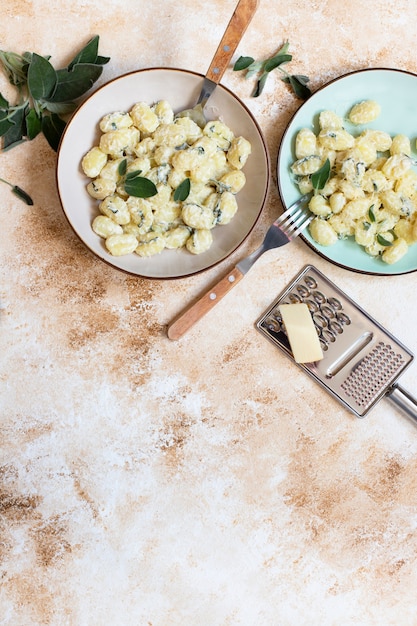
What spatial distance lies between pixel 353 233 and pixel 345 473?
20.8 inches

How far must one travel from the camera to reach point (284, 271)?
124 centimetres

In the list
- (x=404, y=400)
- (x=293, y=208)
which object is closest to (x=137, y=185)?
(x=293, y=208)

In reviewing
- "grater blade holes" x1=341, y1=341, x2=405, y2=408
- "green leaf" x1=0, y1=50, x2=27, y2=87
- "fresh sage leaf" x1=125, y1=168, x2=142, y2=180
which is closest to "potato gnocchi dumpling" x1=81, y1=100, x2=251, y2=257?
"fresh sage leaf" x1=125, y1=168, x2=142, y2=180

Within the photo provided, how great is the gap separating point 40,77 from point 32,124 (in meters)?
0.09

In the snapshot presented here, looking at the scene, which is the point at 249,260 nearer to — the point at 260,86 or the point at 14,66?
the point at 260,86

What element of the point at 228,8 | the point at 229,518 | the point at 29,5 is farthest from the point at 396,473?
the point at 29,5

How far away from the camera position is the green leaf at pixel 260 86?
120cm

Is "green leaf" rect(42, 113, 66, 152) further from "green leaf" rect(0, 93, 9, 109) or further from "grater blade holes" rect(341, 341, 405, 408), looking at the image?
"grater blade holes" rect(341, 341, 405, 408)

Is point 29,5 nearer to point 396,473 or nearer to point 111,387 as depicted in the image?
point 111,387

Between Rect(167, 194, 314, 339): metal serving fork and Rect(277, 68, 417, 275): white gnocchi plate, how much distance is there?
22mm

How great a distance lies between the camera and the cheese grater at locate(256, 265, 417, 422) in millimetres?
1221

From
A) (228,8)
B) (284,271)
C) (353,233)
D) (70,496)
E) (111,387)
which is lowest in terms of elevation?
(70,496)

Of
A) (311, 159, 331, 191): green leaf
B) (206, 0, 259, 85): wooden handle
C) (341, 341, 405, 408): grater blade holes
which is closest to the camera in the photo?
(206, 0, 259, 85): wooden handle

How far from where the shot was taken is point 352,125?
3.94ft
